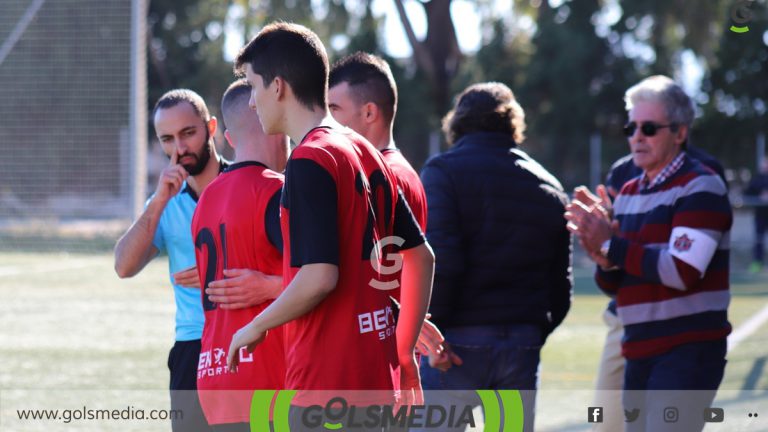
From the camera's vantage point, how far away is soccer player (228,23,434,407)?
3070 millimetres

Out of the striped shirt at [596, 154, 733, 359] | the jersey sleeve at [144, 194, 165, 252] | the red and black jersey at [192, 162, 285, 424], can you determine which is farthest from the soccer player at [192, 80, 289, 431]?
the striped shirt at [596, 154, 733, 359]

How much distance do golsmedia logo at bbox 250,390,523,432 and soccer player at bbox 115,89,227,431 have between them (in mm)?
853

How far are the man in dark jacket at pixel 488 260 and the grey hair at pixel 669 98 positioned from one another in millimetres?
606

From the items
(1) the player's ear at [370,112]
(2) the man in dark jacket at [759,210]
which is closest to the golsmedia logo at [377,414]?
(1) the player's ear at [370,112]

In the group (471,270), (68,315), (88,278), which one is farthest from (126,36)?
(471,270)

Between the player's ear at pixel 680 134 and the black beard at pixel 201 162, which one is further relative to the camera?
the black beard at pixel 201 162

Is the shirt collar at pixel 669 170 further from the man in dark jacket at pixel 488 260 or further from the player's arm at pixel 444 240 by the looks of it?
the player's arm at pixel 444 240

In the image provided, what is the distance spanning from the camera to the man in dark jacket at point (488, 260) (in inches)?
183

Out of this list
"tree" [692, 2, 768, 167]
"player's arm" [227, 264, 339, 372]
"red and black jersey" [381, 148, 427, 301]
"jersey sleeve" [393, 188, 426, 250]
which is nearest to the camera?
"player's arm" [227, 264, 339, 372]

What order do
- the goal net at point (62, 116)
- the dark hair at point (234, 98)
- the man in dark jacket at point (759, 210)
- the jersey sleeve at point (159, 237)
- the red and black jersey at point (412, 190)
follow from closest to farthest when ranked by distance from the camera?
the red and black jersey at point (412, 190) < the dark hair at point (234, 98) < the jersey sleeve at point (159, 237) < the man in dark jacket at point (759, 210) < the goal net at point (62, 116)

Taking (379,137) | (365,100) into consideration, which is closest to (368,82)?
(365,100)

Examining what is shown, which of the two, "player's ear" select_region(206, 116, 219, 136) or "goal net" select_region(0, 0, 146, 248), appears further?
"goal net" select_region(0, 0, 146, 248)

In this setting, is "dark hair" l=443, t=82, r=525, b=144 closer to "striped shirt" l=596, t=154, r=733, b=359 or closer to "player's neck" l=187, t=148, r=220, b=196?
"striped shirt" l=596, t=154, r=733, b=359

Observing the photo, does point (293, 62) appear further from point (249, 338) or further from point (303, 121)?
point (249, 338)
